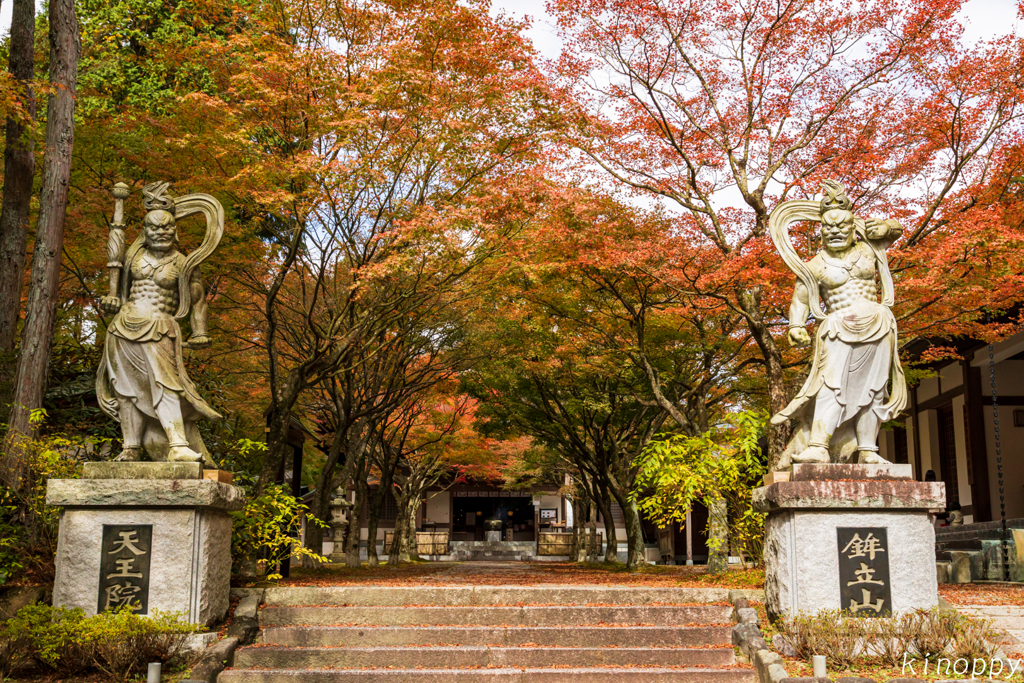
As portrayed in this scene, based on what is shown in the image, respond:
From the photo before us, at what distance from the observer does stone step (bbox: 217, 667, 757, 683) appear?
7.44 meters

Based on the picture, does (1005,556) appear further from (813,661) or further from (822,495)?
(813,661)

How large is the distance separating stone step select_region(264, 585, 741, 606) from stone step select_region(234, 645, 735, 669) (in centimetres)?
117

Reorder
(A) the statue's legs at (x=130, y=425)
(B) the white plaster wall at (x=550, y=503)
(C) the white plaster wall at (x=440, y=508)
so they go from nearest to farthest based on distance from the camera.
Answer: (A) the statue's legs at (x=130, y=425), (C) the white plaster wall at (x=440, y=508), (B) the white plaster wall at (x=550, y=503)

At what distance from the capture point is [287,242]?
14.0m

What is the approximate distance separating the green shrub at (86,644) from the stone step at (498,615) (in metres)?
1.44

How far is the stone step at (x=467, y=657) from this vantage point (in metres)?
7.89

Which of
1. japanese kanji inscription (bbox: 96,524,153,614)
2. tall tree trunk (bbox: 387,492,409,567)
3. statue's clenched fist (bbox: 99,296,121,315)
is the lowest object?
tall tree trunk (bbox: 387,492,409,567)

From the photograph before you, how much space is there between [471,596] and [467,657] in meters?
1.34

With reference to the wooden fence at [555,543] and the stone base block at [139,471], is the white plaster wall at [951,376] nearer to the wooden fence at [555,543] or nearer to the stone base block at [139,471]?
the wooden fence at [555,543]

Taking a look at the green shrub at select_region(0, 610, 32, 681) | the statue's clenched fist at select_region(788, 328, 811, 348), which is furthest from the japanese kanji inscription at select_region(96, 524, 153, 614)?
the statue's clenched fist at select_region(788, 328, 811, 348)

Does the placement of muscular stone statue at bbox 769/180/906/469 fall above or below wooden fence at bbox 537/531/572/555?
above

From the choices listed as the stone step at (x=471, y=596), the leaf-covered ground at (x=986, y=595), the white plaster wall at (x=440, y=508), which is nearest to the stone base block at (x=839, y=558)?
the stone step at (x=471, y=596)

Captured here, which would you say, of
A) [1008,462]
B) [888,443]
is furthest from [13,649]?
[888,443]

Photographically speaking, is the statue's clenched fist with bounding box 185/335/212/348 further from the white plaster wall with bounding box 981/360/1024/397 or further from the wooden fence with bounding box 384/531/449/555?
the wooden fence with bounding box 384/531/449/555
